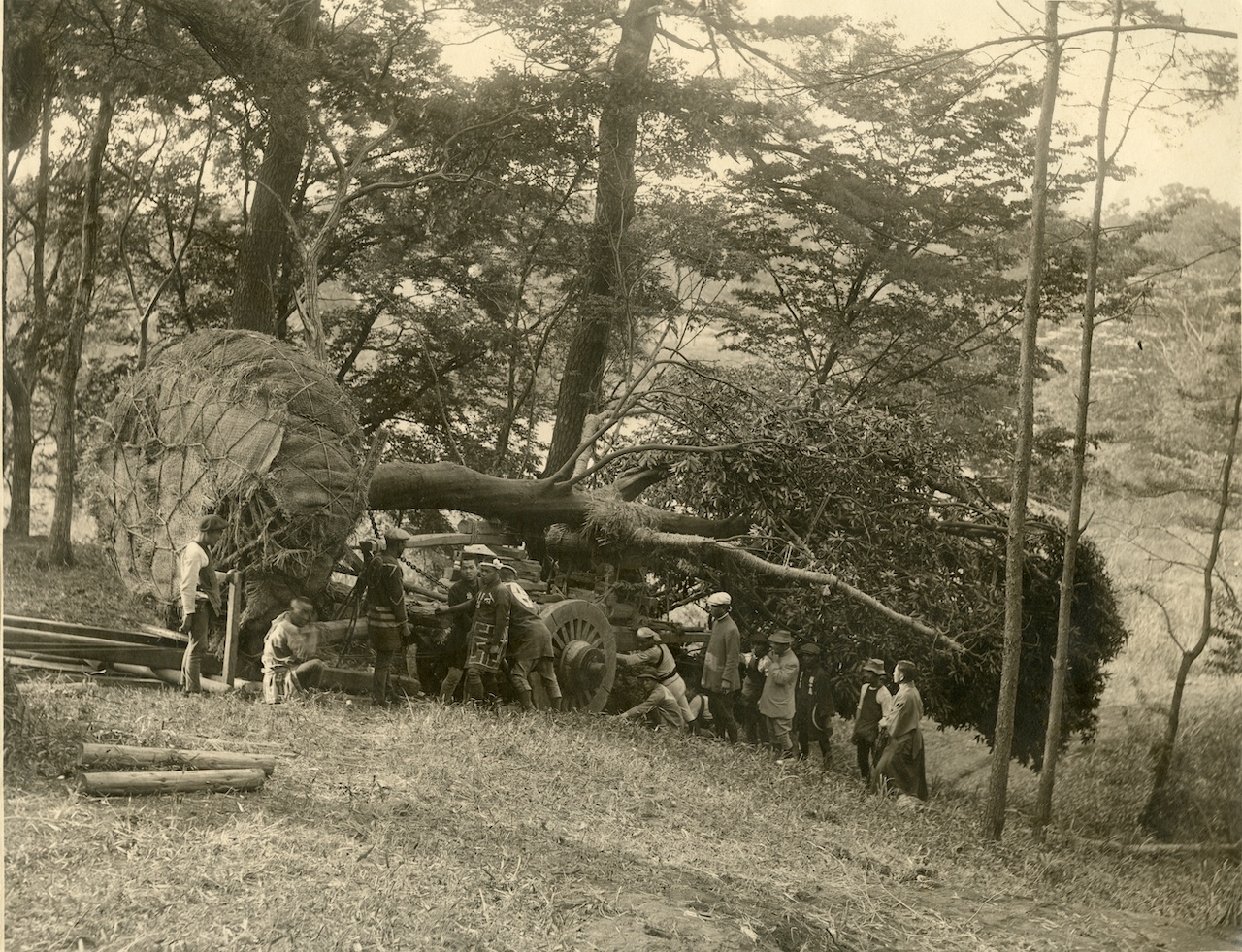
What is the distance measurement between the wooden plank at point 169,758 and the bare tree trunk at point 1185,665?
250 inches

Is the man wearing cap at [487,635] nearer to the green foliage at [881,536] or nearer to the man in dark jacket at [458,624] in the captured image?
the man in dark jacket at [458,624]

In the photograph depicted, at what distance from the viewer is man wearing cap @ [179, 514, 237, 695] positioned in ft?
26.3

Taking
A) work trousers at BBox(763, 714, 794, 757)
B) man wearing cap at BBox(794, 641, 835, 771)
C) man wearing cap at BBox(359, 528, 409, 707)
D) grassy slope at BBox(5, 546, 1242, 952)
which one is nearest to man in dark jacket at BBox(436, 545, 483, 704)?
man wearing cap at BBox(359, 528, 409, 707)

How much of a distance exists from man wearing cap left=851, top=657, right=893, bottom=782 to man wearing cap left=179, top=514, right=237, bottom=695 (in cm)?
550

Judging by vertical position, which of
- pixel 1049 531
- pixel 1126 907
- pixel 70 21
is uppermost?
pixel 70 21

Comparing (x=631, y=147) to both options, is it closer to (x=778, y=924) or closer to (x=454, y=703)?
(x=454, y=703)

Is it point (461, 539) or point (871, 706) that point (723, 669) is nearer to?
point (871, 706)

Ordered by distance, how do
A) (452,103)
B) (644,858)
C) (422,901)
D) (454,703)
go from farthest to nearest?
1. (452,103)
2. (454,703)
3. (644,858)
4. (422,901)

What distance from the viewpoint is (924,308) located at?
11984mm

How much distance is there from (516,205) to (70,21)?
5845mm

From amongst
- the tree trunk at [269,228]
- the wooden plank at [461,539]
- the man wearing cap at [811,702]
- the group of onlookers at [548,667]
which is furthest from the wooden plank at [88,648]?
the man wearing cap at [811,702]

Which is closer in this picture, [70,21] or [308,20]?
[70,21]

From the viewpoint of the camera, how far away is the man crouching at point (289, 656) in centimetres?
827

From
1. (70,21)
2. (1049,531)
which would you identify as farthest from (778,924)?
(70,21)
